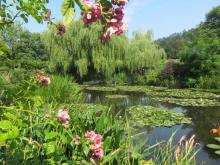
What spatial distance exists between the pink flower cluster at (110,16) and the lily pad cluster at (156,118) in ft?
23.5

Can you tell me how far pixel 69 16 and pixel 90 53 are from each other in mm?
18733

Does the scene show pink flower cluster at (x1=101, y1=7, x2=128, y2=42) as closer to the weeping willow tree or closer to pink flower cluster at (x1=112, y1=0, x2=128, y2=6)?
pink flower cluster at (x1=112, y1=0, x2=128, y2=6)

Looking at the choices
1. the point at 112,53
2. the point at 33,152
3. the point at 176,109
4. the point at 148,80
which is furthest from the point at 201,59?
the point at 33,152

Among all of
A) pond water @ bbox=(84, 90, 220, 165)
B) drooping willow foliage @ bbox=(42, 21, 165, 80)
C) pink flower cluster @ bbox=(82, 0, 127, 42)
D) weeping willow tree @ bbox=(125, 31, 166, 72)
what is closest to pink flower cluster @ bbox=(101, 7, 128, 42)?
pink flower cluster @ bbox=(82, 0, 127, 42)

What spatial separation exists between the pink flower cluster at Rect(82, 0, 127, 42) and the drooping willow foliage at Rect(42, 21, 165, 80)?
17964mm

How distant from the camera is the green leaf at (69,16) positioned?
3.85 feet

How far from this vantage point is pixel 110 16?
131cm

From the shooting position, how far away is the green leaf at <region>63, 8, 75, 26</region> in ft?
3.85

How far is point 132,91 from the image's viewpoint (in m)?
17.2

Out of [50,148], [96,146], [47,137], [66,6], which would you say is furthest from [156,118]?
[66,6]

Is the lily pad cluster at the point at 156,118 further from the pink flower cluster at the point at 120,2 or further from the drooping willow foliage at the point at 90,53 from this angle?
the drooping willow foliage at the point at 90,53

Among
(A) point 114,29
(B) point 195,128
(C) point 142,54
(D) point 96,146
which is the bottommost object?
(B) point 195,128

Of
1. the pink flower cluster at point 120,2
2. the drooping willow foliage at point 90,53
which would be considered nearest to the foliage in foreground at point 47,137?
the pink flower cluster at point 120,2

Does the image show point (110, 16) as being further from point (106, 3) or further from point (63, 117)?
point (63, 117)
